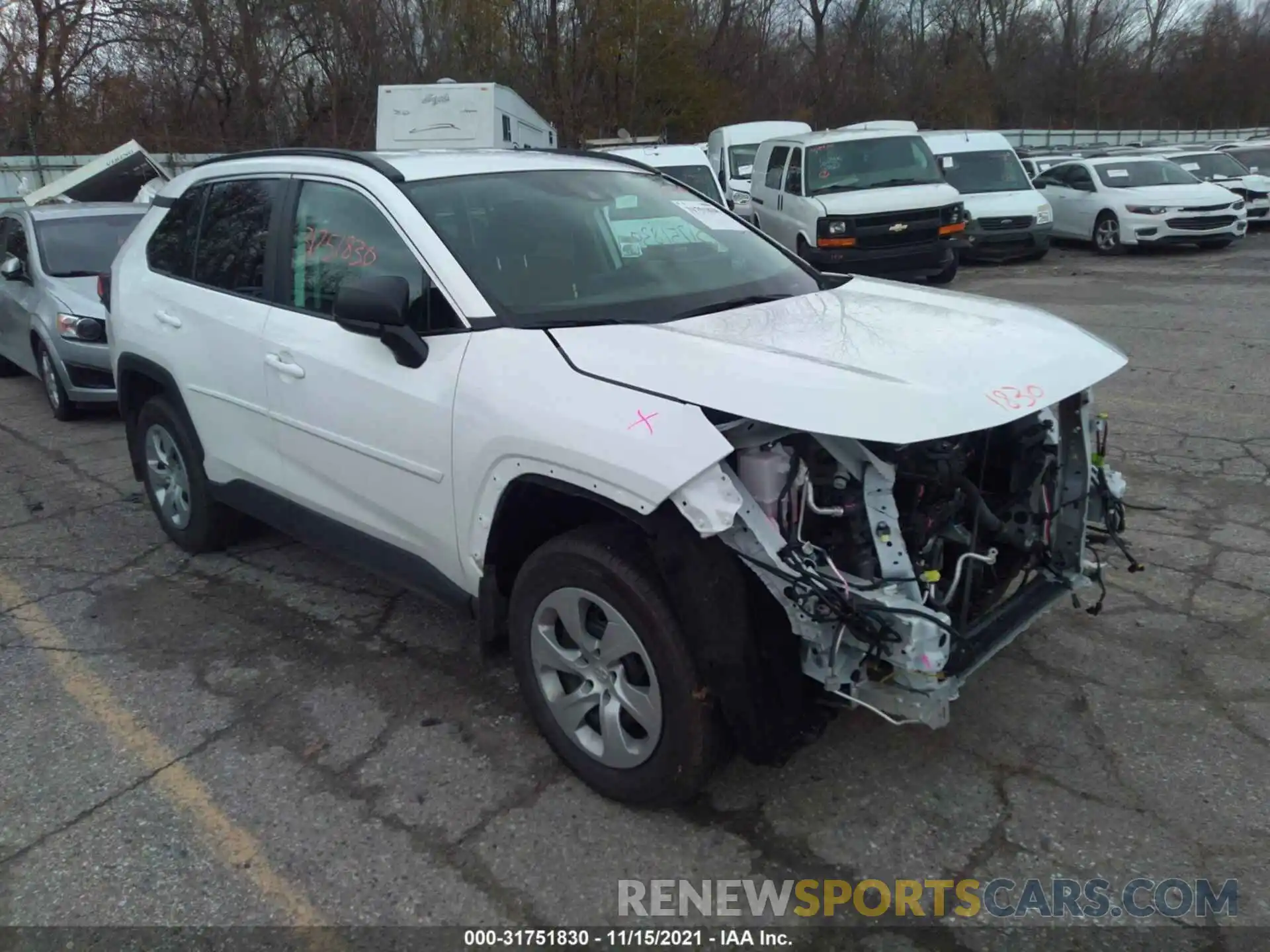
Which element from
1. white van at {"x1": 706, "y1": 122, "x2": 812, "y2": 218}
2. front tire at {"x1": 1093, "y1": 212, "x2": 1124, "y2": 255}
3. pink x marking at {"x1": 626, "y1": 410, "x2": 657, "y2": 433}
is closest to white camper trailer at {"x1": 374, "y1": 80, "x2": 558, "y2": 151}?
white van at {"x1": 706, "y1": 122, "x2": 812, "y2": 218}

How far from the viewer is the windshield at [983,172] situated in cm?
1655

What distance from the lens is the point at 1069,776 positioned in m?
3.26

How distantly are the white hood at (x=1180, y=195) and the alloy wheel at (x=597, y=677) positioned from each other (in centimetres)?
1636

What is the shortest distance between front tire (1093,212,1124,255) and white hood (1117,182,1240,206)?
402 millimetres

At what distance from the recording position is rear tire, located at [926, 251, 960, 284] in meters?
14.1

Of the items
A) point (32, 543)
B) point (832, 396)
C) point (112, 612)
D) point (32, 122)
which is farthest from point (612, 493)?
point (32, 122)

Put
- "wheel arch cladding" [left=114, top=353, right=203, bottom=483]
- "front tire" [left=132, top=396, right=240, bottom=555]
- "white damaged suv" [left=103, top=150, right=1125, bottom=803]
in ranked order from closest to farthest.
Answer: "white damaged suv" [left=103, top=150, right=1125, bottom=803], "wheel arch cladding" [left=114, top=353, right=203, bottom=483], "front tire" [left=132, top=396, right=240, bottom=555]

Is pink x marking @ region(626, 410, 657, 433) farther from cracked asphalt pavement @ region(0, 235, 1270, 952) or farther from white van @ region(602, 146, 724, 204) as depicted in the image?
white van @ region(602, 146, 724, 204)

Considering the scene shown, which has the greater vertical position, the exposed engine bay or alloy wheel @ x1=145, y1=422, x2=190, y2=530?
the exposed engine bay

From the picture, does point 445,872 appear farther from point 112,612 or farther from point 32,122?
point 32,122

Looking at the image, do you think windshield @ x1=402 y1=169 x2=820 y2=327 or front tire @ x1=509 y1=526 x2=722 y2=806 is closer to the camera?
front tire @ x1=509 y1=526 x2=722 y2=806

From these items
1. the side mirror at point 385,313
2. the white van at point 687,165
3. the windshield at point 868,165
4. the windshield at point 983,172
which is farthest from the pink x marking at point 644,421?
the windshield at point 983,172

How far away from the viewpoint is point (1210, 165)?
19.7 meters

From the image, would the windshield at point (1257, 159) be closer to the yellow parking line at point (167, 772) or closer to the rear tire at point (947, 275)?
the rear tire at point (947, 275)
